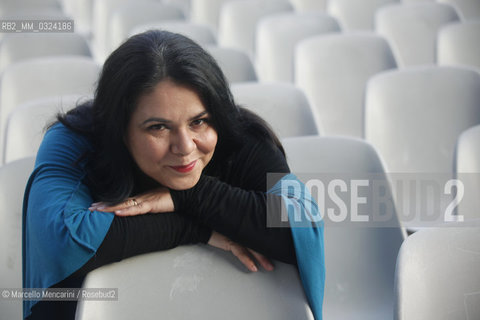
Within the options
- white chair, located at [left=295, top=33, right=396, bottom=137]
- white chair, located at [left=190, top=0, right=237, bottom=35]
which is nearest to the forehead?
white chair, located at [left=295, top=33, right=396, bottom=137]

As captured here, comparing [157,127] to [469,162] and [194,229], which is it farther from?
[469,162]

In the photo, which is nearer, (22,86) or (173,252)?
(173,252)

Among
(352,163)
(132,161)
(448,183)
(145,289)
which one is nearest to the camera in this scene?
(145,289)

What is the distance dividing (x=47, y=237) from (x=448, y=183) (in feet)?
5.24

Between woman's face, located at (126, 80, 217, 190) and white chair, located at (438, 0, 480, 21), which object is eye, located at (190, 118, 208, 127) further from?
white chair, located at (438, 0, 480, 21)

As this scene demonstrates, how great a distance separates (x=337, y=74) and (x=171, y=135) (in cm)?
167

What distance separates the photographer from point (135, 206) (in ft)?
3.83

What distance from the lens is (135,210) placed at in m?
1.15

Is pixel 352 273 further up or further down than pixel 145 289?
further down

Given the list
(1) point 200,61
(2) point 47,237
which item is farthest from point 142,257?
(1) point 200,61

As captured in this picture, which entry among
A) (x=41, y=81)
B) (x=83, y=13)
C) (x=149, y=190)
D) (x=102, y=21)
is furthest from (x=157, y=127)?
(x=83, y=13)

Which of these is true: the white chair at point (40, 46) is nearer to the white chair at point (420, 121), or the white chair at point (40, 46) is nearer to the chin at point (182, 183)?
the white chair at point (420, 121)

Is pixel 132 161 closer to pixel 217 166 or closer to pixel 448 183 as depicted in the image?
pixel 217 166

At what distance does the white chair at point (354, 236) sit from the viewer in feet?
5.37
